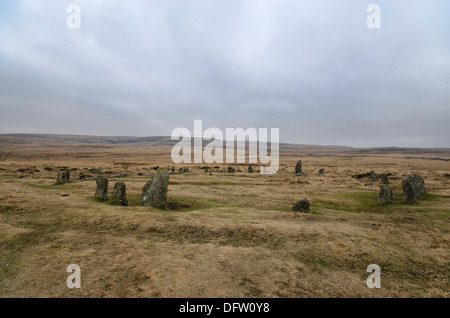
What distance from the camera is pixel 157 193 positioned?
17.1 metres

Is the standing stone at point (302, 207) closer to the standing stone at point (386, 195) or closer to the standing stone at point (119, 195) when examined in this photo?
the standing stone at point (386, 195)

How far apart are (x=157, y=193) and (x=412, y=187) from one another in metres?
20.6

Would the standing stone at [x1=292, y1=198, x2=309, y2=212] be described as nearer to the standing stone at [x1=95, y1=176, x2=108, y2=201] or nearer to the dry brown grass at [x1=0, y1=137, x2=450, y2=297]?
the dry brown grass at [x1=0, y1=137, x2=450, y2=297]

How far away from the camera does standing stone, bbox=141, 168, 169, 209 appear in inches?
668

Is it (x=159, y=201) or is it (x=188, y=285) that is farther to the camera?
(x=159, y=201)

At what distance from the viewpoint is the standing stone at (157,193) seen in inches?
668

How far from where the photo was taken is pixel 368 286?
293 inches

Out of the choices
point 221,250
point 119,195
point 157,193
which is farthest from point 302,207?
point 119,195

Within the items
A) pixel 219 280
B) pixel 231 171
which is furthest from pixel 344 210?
pixel 231 171

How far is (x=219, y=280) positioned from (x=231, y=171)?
3815 cm

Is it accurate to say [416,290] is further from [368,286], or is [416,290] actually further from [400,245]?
[400,245]

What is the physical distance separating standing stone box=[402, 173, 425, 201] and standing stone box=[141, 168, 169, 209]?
63.6 feet

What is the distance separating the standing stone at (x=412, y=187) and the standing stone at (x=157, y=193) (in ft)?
63.6

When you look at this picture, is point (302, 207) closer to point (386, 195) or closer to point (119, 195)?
point (386, 195)
